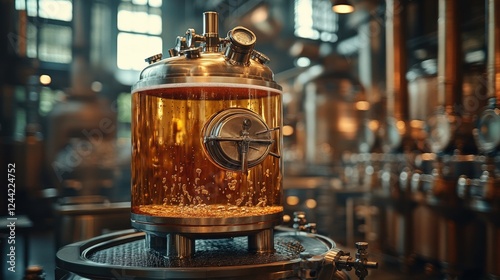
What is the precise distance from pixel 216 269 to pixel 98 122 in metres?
3.94

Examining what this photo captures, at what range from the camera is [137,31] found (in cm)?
379

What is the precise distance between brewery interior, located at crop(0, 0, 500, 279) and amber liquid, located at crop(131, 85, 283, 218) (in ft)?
1.00

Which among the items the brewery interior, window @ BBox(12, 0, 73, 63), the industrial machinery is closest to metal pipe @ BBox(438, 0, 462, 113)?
the brewery interior

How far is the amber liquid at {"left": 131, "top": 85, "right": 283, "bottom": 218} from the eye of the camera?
1942 mm

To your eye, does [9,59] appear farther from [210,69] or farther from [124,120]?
[124,120]

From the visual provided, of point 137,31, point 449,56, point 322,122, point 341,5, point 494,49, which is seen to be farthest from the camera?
point 322,122

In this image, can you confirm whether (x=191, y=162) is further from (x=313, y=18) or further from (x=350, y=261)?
(x=313, y=18)

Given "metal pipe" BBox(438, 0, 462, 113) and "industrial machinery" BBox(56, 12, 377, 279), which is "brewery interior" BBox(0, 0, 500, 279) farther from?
"industrial machinery" BBox(56, 12, 377, 279)

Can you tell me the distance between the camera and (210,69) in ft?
6.29

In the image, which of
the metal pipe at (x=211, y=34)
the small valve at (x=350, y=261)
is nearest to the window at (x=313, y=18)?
the metal pipe at (x=211, y=34)

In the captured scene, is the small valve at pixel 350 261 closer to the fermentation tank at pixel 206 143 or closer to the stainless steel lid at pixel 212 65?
the fermentation tank at pixel 206 143

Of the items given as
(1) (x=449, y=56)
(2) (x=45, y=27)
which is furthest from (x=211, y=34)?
(1) (x=449, y=56)

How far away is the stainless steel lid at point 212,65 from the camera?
1.91 metres

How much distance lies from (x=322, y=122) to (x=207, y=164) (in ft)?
17.4
